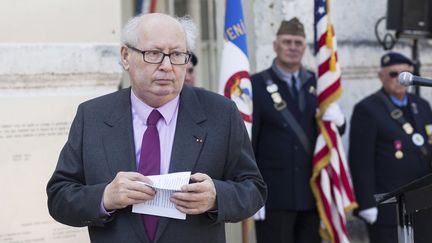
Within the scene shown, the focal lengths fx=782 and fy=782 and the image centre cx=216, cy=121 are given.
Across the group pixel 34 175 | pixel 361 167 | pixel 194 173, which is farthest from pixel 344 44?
pixel 194 173

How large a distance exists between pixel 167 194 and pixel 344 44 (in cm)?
390

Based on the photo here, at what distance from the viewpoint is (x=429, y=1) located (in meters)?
6.43

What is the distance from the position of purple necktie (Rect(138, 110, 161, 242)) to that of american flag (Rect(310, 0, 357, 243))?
255cm

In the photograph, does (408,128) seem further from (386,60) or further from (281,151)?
(281,151)

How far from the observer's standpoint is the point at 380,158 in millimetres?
5672

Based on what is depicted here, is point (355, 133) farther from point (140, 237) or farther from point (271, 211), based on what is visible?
point (140, 237)

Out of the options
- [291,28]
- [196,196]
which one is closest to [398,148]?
[291,28]

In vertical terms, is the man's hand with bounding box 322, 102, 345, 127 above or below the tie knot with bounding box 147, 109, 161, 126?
below

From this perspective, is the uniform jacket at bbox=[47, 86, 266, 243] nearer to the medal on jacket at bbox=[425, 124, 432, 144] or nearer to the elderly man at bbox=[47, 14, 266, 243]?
the elderly man at bbox=[47, 14, 266, 243]

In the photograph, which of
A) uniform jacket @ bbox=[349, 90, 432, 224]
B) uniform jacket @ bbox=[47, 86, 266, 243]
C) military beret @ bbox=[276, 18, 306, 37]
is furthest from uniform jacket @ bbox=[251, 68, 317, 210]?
uniform jacket @ bbox=[47, 86, 266, 243]

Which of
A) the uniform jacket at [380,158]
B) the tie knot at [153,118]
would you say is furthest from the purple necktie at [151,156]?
the uniform jacket at [380,158]

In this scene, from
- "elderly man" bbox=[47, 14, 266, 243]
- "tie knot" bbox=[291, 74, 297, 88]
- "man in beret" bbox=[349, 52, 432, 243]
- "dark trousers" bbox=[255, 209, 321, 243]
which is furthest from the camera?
"man in beret" bbox=[349, 52, 432, 243]

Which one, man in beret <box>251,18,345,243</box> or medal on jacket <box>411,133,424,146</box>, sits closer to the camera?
man in beret <box>251,18,345,243</box>

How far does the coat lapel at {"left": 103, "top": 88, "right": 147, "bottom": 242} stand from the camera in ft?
9.57
